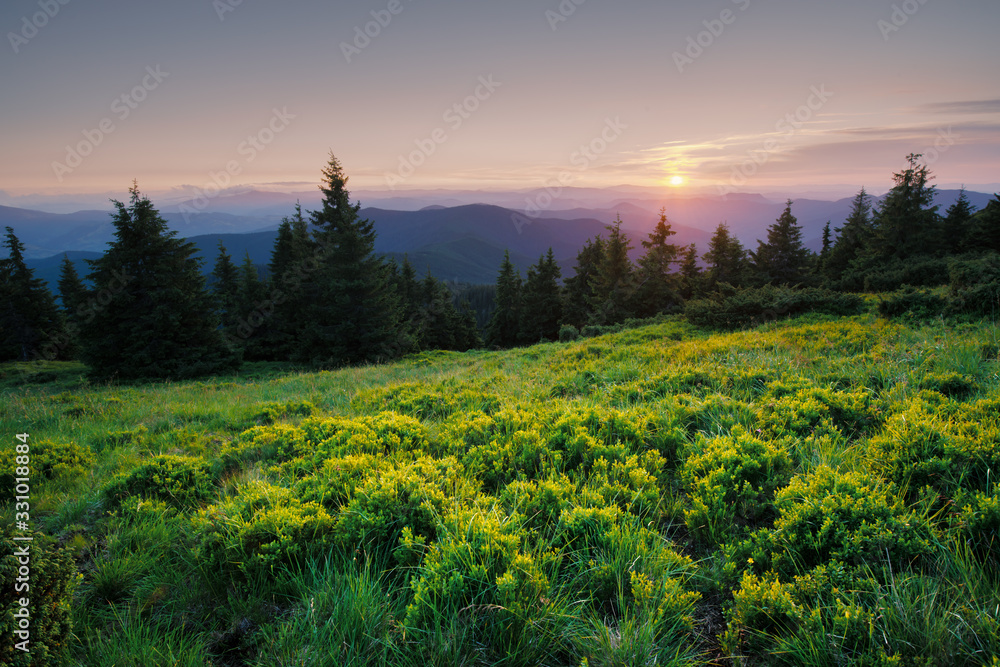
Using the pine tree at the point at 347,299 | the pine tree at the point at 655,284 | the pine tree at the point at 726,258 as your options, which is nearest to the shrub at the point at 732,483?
the pine tree at the point at 347,299

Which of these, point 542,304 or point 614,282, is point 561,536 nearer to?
point 614,282

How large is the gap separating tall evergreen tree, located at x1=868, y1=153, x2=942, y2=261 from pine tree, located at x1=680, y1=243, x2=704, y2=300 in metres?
12.2

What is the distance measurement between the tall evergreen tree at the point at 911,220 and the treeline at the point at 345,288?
9 centimetres

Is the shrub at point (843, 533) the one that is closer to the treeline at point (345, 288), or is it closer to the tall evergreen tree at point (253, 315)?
the treeline at point (345, 288)

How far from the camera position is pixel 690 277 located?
3947cm

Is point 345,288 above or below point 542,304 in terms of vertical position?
above

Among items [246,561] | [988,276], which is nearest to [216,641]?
[246,561]

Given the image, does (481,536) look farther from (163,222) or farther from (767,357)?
(163,222)

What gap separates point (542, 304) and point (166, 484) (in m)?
46.4

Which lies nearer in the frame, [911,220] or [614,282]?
[911,220]

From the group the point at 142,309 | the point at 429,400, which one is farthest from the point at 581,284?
the point at 429,400

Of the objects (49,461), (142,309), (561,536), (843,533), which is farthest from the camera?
(142,309)

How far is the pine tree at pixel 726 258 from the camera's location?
3781 centimetres

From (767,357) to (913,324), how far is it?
513cm
